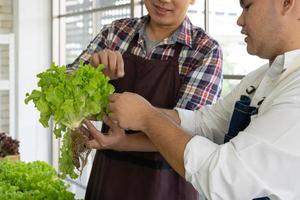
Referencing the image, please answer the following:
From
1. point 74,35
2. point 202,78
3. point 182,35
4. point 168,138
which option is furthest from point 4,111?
point 168,138

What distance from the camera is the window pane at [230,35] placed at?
283 centimetres

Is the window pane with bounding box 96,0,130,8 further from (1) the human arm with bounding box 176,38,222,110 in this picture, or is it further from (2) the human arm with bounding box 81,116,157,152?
(2) the human arm with bounding box 81,116,157,152

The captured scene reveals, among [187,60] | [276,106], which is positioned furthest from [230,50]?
[276,106]

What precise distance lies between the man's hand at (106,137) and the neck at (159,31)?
53cm

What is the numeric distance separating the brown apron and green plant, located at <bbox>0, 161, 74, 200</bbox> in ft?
0.69

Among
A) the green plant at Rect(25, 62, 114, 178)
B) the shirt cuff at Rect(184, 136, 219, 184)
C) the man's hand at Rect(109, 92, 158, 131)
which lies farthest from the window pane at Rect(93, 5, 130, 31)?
the shirt cuff at Rect(184, 136, 219, 184)

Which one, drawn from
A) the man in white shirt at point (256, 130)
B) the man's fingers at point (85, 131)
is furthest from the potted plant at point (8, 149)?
the man in white shirt at point (256, 130)

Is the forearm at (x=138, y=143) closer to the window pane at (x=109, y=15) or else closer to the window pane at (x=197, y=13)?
the window pane at (x=197, y=13)

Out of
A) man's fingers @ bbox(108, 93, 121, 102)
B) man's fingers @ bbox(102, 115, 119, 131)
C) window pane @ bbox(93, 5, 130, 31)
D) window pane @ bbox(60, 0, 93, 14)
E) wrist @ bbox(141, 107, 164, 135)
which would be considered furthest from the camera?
window pane @ bbox(60, 0, 93, 14)

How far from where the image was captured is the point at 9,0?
17.5ft

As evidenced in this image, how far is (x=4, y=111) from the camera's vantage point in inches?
211

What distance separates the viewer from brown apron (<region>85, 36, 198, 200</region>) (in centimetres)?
193

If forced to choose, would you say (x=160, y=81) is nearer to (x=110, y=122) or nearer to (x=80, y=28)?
(x=110, y=122)

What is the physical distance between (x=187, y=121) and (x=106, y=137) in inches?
12.5
